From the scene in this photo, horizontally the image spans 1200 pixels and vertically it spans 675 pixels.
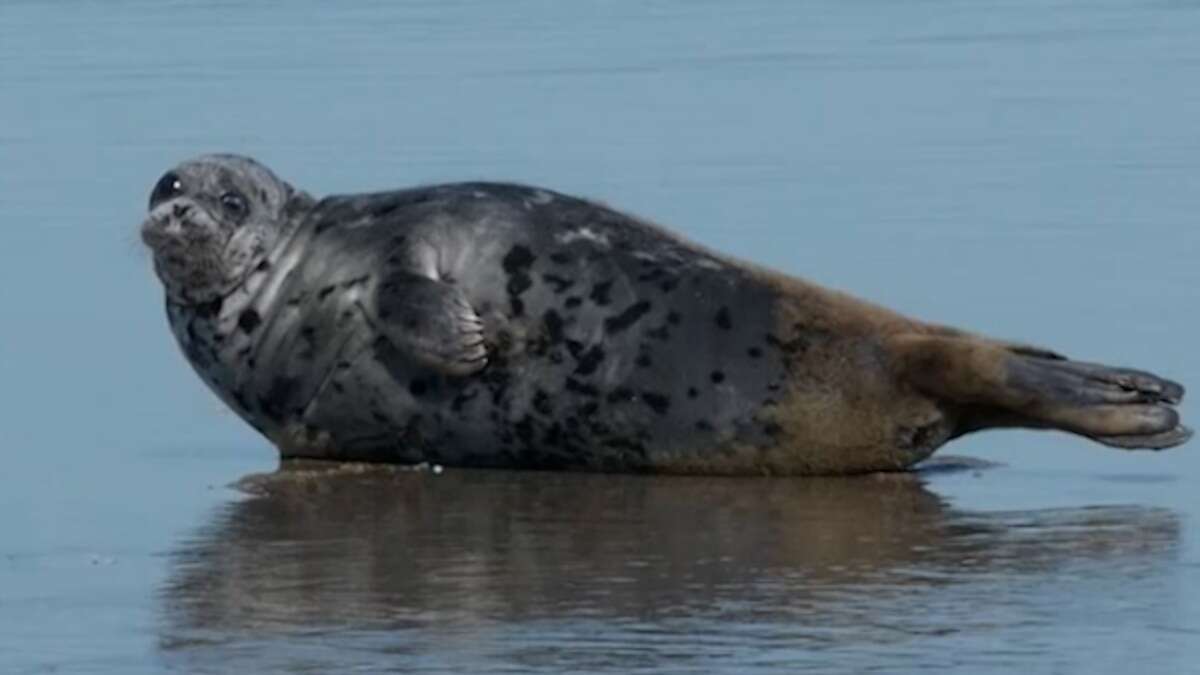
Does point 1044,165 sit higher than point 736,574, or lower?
higher

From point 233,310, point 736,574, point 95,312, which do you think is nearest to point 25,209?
point 95,312

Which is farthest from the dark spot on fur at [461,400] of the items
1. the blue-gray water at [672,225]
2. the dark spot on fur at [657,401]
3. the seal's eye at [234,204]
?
the seal's eye at [234,204]

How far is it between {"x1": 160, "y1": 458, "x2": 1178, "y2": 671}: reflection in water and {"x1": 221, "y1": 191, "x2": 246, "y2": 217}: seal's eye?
0.93 m

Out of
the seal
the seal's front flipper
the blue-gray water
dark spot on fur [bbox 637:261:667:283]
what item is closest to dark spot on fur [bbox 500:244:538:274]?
the seal

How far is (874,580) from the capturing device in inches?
248

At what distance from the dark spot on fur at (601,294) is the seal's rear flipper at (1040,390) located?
2.14 feet

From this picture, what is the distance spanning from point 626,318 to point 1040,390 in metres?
0.94

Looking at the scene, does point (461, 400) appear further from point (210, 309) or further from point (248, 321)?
point (210, 309)

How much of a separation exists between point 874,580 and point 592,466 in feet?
5.12

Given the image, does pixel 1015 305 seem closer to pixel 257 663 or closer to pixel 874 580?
pixel 874 580

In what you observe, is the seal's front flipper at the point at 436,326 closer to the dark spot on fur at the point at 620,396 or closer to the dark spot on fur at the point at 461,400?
the dark spot on fur at the point at 461,400

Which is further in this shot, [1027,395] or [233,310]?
[233,310]

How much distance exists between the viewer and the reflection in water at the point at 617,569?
5.82m

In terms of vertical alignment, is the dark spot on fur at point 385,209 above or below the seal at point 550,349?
above
